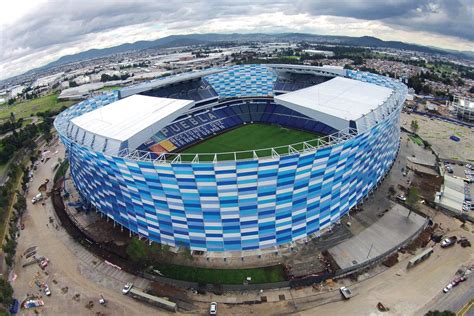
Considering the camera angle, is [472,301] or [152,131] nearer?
[472,301]

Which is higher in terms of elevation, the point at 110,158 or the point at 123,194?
the point at 110,158

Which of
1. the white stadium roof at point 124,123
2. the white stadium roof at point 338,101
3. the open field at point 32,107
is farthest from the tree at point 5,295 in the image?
the open field at point 32,107

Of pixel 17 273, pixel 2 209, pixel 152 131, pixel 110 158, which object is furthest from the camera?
pixel 2 209

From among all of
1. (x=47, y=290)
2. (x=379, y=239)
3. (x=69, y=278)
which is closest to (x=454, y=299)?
(x=379, y=239)

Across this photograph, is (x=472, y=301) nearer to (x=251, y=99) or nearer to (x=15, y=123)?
(x=251, y=99)

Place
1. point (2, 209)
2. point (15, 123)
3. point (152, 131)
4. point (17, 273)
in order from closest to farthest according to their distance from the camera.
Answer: point (17, 273) → point (152, 131) → point (2, 209) → point (15, 123)

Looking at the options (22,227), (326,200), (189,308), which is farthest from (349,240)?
(22,227)

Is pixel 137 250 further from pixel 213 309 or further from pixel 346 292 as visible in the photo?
pixel 346 292
